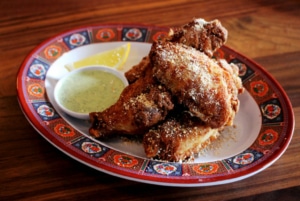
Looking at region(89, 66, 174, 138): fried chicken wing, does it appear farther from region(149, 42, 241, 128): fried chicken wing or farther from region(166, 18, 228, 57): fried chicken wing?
region(166, 18, 228, 57): fried chicken wing

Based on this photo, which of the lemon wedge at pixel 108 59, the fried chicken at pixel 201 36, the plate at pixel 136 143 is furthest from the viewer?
the lemon wedge at pixel 108 59

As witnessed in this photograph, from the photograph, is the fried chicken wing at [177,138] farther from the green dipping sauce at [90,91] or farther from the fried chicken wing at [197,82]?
the green dipping sauce at [90,91]

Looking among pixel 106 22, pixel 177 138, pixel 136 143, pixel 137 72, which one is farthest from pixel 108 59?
pixel 177 138

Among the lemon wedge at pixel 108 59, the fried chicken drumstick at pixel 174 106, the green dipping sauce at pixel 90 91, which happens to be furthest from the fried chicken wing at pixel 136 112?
the lemon wedge at pixel 108 59

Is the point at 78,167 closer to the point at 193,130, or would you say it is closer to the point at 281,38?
the point at 193,130

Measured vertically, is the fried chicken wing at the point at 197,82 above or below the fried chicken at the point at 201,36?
below

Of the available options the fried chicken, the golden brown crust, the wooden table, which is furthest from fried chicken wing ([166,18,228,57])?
the wooden table

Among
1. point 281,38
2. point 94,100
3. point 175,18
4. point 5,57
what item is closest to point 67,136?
point 94,100
